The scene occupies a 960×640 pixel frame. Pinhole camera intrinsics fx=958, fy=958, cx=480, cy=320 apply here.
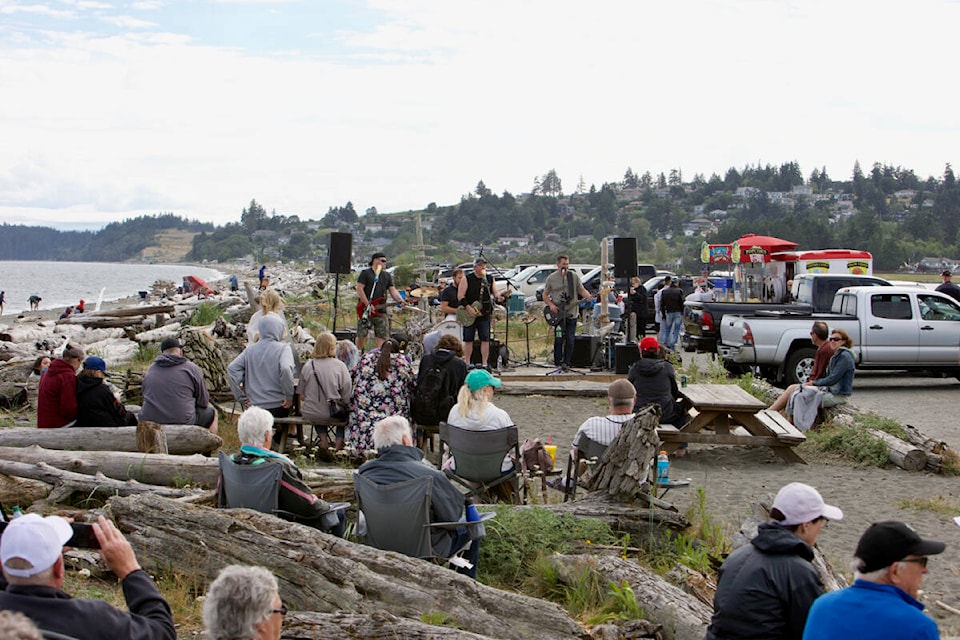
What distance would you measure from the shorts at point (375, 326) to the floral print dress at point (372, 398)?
6335 mm

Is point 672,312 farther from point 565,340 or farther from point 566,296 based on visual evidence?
point 566,296

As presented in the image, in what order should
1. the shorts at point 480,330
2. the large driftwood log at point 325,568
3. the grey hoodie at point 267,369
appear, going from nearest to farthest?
the large driftwood log at point 325,568
the grey hoodie at point 267,369
the shorts at point 480,330

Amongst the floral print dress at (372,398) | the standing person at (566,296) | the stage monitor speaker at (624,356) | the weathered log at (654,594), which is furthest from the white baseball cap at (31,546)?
the stage monitor speaker at (624,356)

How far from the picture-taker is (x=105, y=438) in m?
7.90

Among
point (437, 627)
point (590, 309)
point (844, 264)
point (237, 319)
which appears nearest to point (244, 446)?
point (437, 627)

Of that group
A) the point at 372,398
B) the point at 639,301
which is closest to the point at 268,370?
the point at 372,398

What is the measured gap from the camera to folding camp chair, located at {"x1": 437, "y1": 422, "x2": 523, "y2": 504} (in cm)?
693

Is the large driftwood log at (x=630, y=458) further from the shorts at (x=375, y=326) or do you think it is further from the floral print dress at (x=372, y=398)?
the shorts at (x=375, y=326)

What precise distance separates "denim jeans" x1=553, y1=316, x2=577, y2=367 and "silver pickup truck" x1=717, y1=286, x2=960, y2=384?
7.67ft

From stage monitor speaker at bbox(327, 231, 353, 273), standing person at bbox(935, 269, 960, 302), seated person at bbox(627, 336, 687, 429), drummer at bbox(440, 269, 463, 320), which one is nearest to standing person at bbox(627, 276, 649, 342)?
drummer at bbox(440, 269, 463, 320)

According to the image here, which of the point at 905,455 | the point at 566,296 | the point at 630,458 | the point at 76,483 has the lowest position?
the point at 905,455

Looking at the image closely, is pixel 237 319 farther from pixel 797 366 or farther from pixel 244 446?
pixel 244 446

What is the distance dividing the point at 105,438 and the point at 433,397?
2.79 meters

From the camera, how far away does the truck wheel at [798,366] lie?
1423 cm
